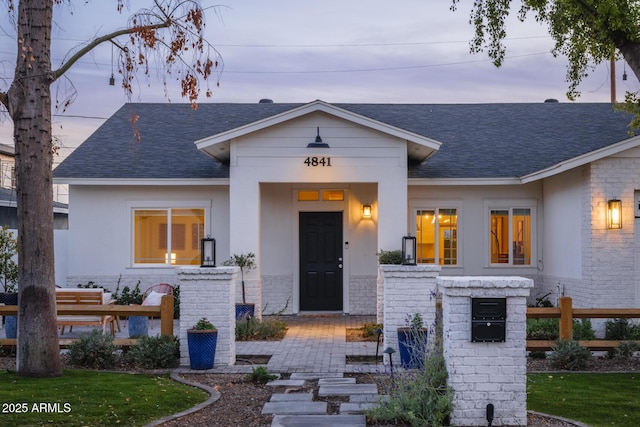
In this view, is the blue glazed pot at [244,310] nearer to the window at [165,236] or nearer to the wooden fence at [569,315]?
the window at [165,236]

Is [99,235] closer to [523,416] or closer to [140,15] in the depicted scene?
[140,15]

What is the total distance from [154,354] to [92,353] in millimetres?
852

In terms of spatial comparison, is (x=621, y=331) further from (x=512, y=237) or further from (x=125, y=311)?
(x=125, y=311)

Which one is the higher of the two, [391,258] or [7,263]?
[391,258]

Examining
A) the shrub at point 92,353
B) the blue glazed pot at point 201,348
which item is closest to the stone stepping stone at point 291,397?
the blue glazed pot at point 201,348

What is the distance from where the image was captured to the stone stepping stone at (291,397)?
344 inches

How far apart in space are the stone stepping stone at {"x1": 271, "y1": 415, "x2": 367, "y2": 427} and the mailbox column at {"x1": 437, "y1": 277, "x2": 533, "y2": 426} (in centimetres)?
96

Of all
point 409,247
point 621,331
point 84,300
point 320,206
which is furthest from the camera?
point 320,206

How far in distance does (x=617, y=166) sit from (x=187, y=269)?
841 cm

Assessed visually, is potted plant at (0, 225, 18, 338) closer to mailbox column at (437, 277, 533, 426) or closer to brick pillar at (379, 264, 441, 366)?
brick pillar at (379, 264, 441, 366)

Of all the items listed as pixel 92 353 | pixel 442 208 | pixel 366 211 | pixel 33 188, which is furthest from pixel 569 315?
pixel 33 188

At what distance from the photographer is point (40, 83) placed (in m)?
9.63

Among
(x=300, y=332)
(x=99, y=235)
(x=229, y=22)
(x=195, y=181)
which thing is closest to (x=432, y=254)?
(x=300, y=332)

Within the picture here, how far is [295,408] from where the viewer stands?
327 inches
